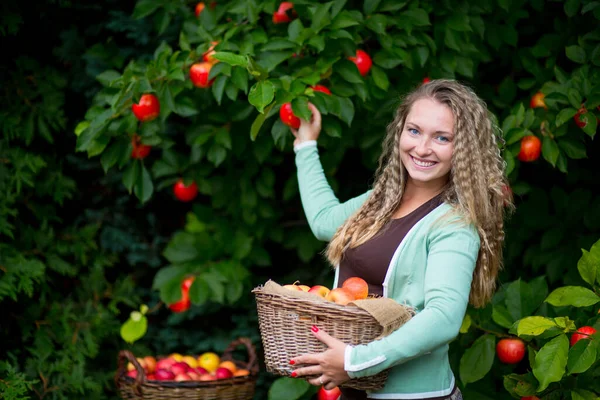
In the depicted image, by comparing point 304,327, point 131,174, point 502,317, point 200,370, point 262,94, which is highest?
point 262,94

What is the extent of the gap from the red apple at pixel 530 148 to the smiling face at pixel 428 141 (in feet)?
2.35

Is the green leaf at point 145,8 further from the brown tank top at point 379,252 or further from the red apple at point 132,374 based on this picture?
the brown tank top at point 379,252

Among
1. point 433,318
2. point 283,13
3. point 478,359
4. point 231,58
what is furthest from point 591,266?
point 283,13

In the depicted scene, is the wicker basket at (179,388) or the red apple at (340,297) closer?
the red apple at (340,297)

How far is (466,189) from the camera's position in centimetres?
181

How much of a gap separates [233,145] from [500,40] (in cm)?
110

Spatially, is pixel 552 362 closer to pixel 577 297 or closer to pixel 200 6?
pixel 577 297

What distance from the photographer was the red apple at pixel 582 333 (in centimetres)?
208

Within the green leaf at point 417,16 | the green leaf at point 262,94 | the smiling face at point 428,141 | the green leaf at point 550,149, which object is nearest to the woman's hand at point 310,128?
the green leaf at point 262,94

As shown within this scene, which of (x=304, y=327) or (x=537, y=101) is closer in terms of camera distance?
(x=304, y=327)

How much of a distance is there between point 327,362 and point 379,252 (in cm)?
32

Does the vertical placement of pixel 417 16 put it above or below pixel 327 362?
above

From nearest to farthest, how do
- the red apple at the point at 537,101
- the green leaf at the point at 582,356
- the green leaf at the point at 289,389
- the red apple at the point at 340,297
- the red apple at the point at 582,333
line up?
the red apple at the point at 340,297 < the green leaf at the point at 582,356 < the red apple at the point at 582,333 < the green leaf at the point at 289,389 < the red apple at the point at 537,101

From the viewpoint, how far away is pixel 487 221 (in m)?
1.81
